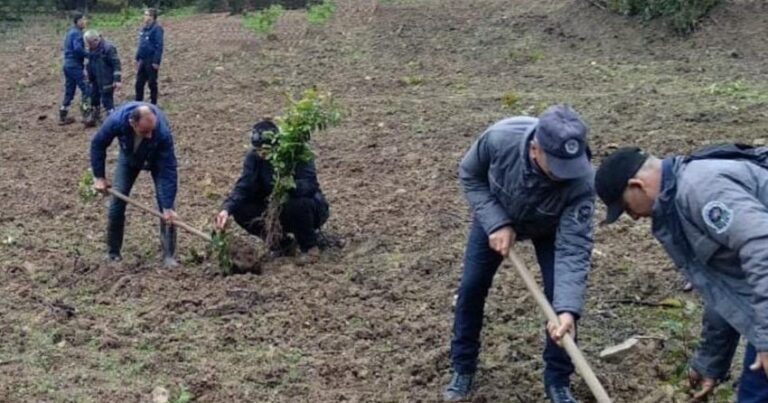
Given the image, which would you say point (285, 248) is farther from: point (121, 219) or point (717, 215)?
point (717, 215)

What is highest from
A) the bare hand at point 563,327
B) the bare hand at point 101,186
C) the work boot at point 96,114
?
the bare hand at point 563,327

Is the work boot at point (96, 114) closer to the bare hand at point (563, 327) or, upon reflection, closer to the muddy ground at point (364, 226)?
the muddy ground at point (364, 226)

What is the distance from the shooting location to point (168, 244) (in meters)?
8.08

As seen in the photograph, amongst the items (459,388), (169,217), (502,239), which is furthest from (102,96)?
(502,239)

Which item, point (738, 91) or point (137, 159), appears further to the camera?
point (738, 91)

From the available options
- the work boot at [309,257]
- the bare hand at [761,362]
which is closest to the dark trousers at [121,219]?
the work boot at [309,257]

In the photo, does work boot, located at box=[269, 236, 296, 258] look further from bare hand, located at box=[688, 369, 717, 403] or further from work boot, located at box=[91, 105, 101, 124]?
work boot, located at box=[91, 105, 101, 124]

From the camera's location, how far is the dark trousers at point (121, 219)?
8078mm

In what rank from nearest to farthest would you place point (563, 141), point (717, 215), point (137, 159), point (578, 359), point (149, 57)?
point (717, 215) → point (563, 141) → point (578, 359) → point (137, 159) → point (149, 57)

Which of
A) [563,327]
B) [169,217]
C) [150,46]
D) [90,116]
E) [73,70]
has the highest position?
[563,327]

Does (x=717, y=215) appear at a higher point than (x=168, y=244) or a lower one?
higher

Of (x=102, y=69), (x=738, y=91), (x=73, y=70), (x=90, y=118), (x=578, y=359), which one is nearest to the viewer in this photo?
(x=578, y=359)

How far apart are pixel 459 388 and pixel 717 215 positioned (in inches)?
85.2

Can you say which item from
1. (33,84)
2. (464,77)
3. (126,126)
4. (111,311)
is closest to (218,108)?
(464,77)
